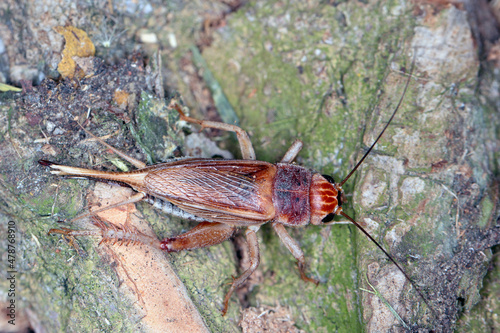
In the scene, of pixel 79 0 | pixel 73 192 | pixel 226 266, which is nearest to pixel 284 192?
pixel 226 266

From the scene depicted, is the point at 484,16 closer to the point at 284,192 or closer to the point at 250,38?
the point at 250,38

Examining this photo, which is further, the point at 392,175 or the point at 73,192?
the point at 392,175

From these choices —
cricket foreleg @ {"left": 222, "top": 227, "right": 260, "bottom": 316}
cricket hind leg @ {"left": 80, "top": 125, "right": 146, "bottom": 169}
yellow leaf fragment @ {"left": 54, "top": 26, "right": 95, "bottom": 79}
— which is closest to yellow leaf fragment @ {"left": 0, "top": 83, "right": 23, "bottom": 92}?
A: yellow leaf fragment @ {"left": 54, "top": 26, "right": 95, "bottom": 79}

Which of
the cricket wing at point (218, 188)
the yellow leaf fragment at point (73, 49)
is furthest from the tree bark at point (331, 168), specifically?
the cricket wing at point (218, 188)

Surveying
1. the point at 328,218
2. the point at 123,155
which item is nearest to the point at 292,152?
the point at 328,218

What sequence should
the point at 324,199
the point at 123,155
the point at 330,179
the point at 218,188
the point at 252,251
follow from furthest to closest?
1. the point at 252,251
2. the point at 330,179
3. the point at 324,199
4. the point at 218,188
5. the point at 123,155

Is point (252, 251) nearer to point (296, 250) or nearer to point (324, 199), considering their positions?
point (296, 250)
